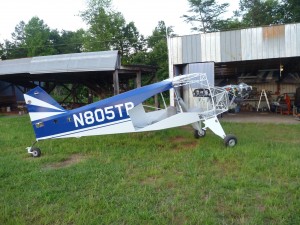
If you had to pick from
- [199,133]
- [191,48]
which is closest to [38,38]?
[191,48]

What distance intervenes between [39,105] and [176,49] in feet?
26.3

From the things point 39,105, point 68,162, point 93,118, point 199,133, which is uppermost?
point 39,105

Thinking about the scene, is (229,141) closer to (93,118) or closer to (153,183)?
(153,183)

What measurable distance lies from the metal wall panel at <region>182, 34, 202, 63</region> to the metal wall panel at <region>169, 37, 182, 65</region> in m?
0.19

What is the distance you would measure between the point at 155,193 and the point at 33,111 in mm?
4330

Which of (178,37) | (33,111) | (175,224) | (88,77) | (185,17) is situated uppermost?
(185,17)

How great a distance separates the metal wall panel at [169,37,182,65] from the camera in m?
13.7

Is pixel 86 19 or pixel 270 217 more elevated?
pixel 86 19

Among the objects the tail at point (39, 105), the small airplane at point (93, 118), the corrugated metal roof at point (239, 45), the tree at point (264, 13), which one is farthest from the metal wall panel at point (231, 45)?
the tree at point (264, 13)

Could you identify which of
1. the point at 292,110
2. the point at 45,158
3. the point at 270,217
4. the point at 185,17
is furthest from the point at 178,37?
the point at 185,17

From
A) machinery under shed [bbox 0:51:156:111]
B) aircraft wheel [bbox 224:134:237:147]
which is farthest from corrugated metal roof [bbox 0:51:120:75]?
aircraft wheel [bbox 224:134:237:147]

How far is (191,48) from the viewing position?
13.6 metres

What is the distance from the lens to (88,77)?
18.9 meters

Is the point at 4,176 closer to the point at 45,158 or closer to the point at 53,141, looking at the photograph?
the point at 45,158
